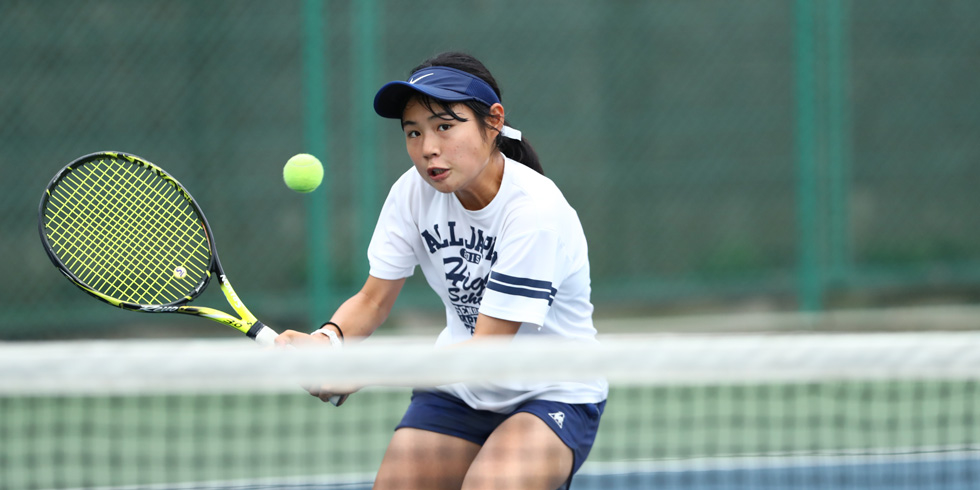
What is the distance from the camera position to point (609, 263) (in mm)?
6090

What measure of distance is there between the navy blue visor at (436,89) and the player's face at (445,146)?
26mm

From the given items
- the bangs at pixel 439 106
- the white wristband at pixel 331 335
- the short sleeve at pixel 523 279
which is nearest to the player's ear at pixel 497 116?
the bangs at pixel 439 106

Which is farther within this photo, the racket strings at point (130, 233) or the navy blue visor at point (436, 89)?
the racket strings at point (130, 233)

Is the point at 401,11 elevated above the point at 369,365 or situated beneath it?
elevated above

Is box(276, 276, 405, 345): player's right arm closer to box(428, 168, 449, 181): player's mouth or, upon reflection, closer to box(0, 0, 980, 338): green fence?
box(428, 168, 449, 181): player's mouth

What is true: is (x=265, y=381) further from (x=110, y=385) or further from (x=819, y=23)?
(x=819, y=23)

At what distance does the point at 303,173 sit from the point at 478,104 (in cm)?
49

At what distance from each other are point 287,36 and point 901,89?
3395mm

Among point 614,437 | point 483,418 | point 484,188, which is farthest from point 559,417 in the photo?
point 614,437

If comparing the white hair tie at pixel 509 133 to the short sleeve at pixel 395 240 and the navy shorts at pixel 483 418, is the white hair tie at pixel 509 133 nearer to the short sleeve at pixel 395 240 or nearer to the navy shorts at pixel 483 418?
the short sleeve at pixel 395 240

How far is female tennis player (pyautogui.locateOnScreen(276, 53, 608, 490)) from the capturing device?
2188 millimetres

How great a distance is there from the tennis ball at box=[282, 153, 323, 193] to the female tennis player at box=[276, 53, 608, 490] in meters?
0.18

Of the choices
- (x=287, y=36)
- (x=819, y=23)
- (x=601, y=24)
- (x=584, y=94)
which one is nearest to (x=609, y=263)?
(x=584, y=94)

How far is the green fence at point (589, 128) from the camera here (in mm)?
5762
